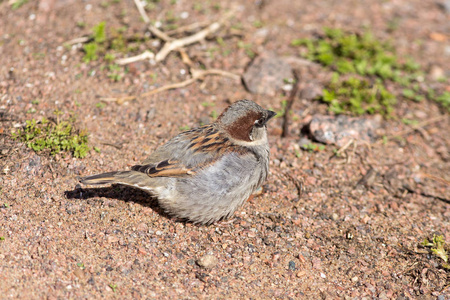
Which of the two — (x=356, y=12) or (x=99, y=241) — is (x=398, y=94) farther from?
(x=99, y=241)

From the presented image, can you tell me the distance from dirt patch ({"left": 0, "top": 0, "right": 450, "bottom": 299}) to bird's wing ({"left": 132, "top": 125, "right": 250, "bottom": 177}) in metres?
0.63

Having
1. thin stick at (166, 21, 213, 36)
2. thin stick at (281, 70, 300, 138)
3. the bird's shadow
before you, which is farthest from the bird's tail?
thin stick at (166, 21, 213, 36)

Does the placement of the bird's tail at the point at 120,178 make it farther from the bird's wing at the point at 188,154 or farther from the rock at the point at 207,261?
the rock at the point at 207,261

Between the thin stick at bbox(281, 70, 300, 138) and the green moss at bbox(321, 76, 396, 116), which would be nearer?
the thin stick at bbox(281, 70, 300, 138)

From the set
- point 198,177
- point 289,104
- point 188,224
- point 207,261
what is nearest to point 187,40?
point 289,104

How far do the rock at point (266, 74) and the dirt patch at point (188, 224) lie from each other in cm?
14

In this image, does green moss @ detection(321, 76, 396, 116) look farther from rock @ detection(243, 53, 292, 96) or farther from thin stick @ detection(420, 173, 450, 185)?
thin stick @ detection(420, 173, 450, 185)

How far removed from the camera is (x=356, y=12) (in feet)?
30.7

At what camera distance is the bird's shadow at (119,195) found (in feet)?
17.2

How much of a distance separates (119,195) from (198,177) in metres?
1.14

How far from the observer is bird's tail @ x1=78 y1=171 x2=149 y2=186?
4738 mm

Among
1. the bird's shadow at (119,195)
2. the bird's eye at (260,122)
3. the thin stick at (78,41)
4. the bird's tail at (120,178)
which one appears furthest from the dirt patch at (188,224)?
the bird's eye at (260,122)

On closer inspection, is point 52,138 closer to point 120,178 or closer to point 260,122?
point 120,178

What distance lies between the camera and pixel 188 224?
516 cm
